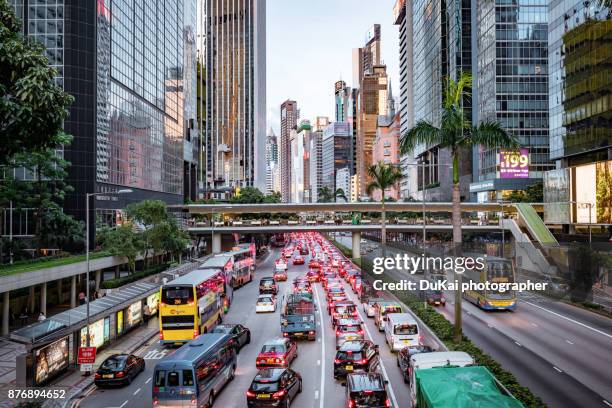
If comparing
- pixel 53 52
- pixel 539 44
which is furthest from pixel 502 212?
pixel 53 52

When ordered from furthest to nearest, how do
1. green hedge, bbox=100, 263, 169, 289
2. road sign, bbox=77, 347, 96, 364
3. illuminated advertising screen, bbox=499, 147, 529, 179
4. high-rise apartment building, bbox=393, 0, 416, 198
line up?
high-rise apartment building, bbox=393, 0, 416, 198 → illuminated advertising screen, bbox=499, 147, 529, 179 → green hedge, bbox=100, 263, 169, 289 → road sign, bbox=77, 347, 96, 364

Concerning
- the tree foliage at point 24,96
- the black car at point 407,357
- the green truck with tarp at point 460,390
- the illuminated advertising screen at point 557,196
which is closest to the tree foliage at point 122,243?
the black car at point 407,357

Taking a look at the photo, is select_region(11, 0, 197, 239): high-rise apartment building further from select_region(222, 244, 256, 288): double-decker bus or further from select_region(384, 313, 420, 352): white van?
select_region(384, 313, 420, 352): white van

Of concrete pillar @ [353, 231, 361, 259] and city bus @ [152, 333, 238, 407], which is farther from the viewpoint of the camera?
concrete pillar @ [353, 231, 361, 259]

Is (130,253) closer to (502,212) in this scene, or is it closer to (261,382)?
(261,382)

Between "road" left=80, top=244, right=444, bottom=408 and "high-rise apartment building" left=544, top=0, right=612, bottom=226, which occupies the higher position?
"high-rise apartment building" left=544, top=0, right=612, bottom=226

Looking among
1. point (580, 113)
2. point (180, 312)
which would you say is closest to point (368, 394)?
point (180, 312)

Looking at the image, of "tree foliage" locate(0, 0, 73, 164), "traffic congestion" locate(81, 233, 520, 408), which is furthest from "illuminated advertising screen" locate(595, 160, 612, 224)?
"tree foliage" locate(0, 0, 73, 164)

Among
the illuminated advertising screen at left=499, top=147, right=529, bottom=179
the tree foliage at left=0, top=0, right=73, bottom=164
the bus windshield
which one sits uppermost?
the illuminated advertising screen at left=499, top=147, right=529, bottom=179
